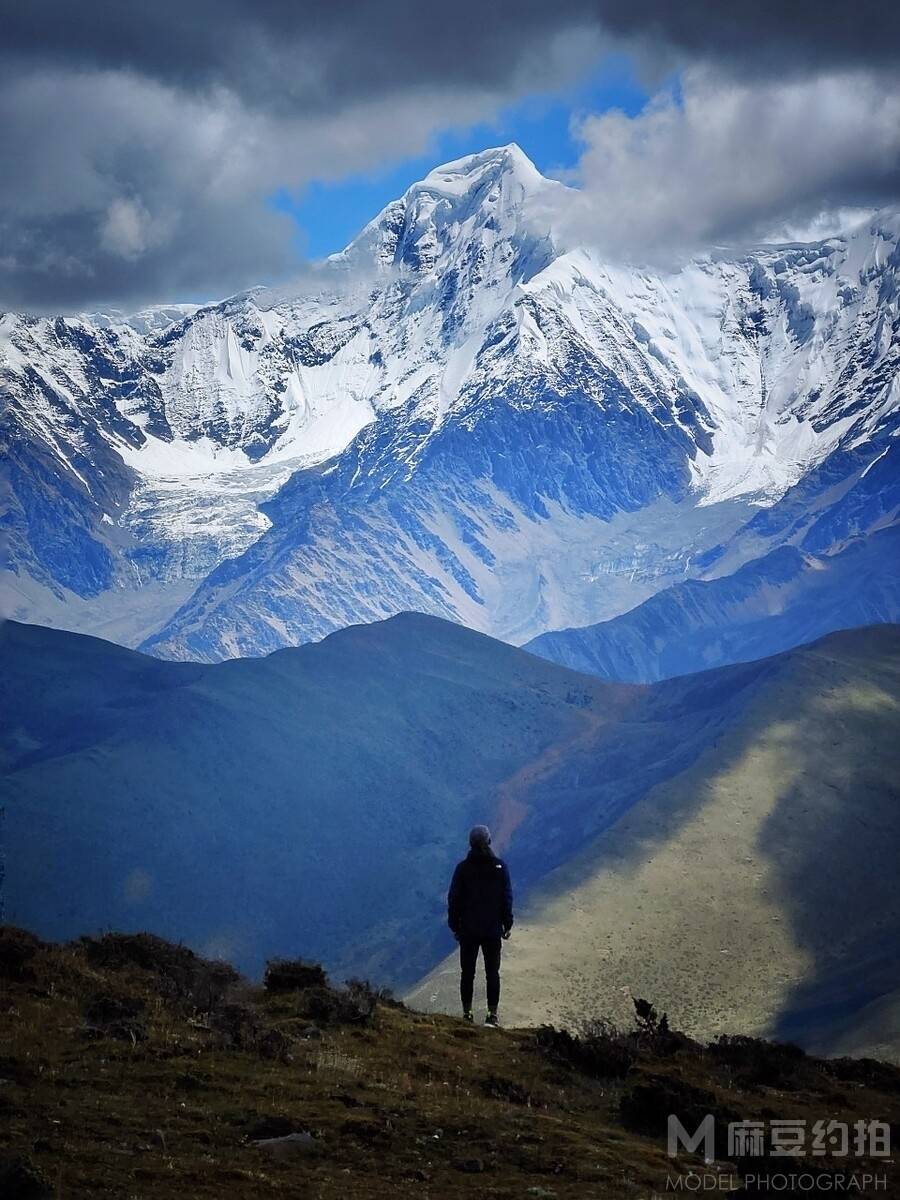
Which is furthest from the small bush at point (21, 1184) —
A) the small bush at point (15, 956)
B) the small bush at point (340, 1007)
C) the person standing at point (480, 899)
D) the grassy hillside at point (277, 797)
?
the grassy hillside at point (277, 797)

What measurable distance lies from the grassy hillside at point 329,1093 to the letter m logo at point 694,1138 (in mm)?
112

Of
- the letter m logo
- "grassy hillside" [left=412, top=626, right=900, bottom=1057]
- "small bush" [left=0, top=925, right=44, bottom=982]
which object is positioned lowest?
the letter m logo

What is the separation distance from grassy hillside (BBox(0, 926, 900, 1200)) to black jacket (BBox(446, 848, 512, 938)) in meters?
1.53

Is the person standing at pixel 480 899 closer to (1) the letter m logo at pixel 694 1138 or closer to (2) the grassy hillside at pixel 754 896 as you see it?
(1) the letter m logo at pixel 694 1138

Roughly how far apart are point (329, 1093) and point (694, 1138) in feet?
13.6

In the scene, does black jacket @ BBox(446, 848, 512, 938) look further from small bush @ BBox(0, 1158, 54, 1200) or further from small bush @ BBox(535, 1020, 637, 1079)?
small bush @ BBox(0, 1158, 54, 1200)

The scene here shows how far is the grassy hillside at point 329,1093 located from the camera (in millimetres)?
14859

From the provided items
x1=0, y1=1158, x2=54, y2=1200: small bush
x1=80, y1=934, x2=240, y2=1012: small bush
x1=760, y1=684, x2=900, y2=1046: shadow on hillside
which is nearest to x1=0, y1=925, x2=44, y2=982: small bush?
x1=80, y1=934, x2=240, y2=1012: small bush

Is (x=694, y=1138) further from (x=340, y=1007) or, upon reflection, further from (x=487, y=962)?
(x=487, y=962)

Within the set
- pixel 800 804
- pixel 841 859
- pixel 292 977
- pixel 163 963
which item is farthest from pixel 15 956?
pixel 800 804

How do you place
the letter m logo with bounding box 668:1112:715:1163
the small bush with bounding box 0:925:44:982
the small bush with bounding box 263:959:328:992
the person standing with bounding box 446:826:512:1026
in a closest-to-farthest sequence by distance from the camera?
the letter m logo with bounding box 668:1112:715:1163 → the small bush with bounding box 0:925:44:982 → the person standing with bounding box 446:826:512:1026 → the small bush with bounding box 263:959:328:992

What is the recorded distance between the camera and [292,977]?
23891 mm

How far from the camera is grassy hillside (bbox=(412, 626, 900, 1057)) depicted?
9412cm

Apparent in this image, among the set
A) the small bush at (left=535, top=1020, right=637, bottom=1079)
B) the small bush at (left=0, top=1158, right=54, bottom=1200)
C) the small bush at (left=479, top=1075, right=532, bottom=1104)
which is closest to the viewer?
the small bush at (left=0, top=1158, right=54, bottom=1200)
